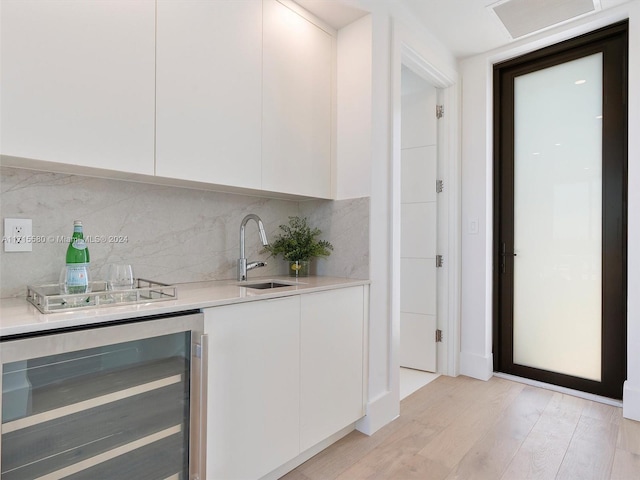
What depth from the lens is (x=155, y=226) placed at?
177 cm

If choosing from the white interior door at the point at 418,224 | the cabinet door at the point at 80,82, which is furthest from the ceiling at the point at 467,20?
the cabinet door at the point at 80,82

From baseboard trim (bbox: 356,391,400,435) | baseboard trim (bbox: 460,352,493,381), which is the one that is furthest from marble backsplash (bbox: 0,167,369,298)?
baseboard trim (bbox: 460,352,493,381)

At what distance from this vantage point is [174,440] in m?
1.30

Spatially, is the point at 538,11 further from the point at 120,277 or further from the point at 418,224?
the point at 120,277

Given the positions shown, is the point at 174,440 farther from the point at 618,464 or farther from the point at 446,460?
the point at 618,464

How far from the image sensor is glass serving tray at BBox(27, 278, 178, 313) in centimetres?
112

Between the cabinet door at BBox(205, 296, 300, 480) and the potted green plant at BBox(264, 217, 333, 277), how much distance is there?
0.56 m

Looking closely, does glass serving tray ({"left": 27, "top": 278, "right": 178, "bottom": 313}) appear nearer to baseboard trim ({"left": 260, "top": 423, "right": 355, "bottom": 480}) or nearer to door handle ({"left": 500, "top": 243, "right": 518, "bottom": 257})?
baseboard trim ({"left": 260, "top": 423, "right": 355, "bottom": 480})

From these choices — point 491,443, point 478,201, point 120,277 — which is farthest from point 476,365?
point 120,277

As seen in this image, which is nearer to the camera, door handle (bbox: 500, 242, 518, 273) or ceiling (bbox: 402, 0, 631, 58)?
ceiling (bbox: 402, 0, 631, 58)

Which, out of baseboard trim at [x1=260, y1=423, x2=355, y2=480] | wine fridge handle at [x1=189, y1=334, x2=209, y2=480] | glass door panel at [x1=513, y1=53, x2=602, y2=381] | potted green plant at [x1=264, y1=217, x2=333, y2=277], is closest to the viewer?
wine fridge handle at [x1=189, y1=334, x2=209, y2=480]

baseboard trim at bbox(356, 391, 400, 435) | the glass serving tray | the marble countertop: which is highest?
the glass serving tray

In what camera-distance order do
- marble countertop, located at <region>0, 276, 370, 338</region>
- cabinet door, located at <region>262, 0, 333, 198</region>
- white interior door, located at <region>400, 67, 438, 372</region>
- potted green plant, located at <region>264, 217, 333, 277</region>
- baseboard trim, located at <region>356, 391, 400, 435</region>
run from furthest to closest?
1. white interior door, located at <region>400, 67, 438, 372</region>
2. potted green plant, located at <region>264, 217, 333, 277</region>
3. baseboard trim, located at <region>356, 391, 400, 435</region>
4. cabinet door, located at <region>262, 0, 333, 198</region>
5. marble countertop, located at <region>0, 276, 370, 338</region>

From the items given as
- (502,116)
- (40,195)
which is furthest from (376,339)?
(502,116)
